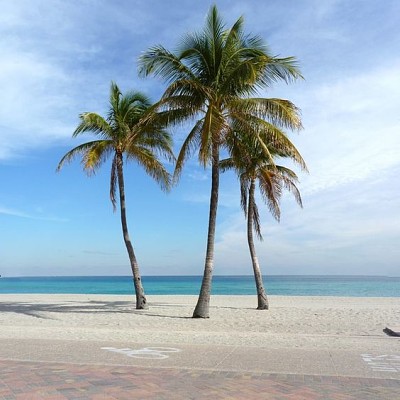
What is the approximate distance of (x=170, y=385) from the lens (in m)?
6.20

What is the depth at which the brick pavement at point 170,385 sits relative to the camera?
568 cm

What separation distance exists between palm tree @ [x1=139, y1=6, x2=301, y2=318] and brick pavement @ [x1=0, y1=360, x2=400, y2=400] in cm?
919

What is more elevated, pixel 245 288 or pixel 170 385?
pixel 245 288

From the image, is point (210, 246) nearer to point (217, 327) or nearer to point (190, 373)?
point (217, 327)

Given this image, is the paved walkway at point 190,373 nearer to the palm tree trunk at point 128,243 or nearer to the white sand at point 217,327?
the white sand at point 217,327

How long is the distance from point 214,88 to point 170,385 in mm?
11328

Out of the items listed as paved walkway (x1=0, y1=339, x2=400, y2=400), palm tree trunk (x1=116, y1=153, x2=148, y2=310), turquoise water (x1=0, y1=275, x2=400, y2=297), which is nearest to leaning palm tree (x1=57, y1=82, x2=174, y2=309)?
palm tree trunk (x1=116, y1=153, x2=148, y2=310)

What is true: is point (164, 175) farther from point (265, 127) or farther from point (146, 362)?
point (146, 362)

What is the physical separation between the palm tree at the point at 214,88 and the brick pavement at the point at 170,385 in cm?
919

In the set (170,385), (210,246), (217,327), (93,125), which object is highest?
(93,125)

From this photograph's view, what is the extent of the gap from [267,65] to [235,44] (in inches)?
52.6

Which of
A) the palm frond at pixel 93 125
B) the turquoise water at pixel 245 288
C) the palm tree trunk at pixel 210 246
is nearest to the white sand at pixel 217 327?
the palm tree trunk at pixel 210 246

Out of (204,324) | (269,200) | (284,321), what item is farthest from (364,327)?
(269,200)

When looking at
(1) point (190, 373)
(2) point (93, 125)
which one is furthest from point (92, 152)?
(1) point (190, 373)
